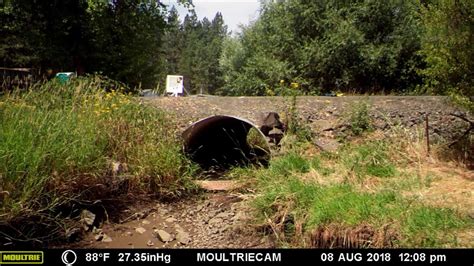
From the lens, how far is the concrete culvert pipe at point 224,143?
8742 millimetres

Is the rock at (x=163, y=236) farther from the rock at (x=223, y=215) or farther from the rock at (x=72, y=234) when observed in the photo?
the rock at (x=72, y=234)

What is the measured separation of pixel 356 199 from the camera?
4824mm

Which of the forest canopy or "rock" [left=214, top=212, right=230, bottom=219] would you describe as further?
the forest canopy

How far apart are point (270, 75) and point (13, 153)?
36.6ft

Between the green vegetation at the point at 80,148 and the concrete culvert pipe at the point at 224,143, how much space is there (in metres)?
1.32

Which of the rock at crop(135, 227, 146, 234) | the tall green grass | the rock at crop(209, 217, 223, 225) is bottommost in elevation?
the rock at crop(135, 227, 146, 234)

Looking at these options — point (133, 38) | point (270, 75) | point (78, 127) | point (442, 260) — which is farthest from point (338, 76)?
point (442, 260)

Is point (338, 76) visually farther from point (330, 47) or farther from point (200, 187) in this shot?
point (200, 187)

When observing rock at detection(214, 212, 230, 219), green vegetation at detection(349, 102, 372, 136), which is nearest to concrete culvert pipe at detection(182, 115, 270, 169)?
green vegetation at detection(349, 102, 372, 136)

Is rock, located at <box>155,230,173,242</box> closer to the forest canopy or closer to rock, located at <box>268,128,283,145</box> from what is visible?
rock, located at <box>268,128,283,145</box>

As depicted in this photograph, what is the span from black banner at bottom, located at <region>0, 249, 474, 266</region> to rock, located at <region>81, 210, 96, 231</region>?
4.08ft

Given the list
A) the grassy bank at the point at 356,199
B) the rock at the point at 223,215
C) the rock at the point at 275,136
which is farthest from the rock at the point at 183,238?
the rock at the point at 275,136

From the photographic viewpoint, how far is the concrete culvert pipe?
28.7 feet

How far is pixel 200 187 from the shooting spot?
7316 mm
